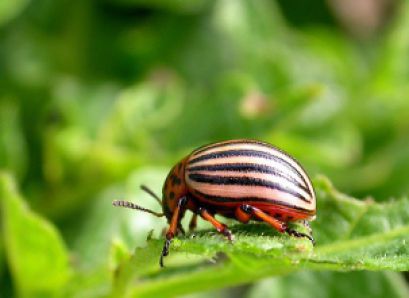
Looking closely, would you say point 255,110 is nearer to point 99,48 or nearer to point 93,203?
point 93,203

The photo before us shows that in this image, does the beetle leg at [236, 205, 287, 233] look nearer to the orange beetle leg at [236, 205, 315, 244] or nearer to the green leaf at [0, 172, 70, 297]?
the orange beetle leg at [236, 205, 315, 244]

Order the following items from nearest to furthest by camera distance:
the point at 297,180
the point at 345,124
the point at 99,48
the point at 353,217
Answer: the point at 297,180, the point at 353,217, the point at 345,124, the point at 99,48

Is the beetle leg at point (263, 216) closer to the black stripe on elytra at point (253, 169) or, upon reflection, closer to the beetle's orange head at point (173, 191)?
the black stripe on elytra at point (253, 169)

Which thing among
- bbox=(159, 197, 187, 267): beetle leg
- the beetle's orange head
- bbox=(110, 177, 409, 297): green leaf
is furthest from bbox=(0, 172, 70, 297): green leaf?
bbox=(159, 197, 187, 267): beetle leg

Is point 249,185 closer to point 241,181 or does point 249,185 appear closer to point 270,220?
point 241,181

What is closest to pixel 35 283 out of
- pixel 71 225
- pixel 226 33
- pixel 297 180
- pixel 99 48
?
pixel 71 225

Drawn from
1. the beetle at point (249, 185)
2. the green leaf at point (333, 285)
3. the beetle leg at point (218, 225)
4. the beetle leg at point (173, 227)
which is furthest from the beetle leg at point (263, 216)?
the green leaf at point (333, 285)
